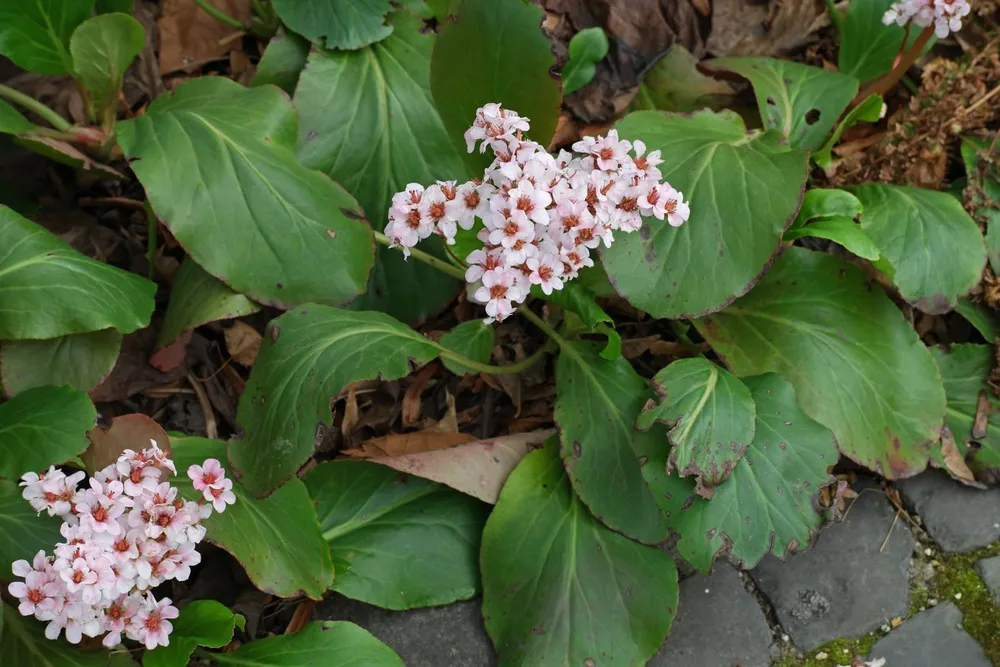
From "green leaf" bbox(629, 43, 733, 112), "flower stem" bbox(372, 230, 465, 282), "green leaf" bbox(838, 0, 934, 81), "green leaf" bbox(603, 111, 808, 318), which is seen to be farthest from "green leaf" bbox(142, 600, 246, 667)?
"green leaf" bbox(838, 0, 934, 81)

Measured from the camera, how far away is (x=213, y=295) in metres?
2.00

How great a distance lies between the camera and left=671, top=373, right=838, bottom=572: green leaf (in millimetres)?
1775

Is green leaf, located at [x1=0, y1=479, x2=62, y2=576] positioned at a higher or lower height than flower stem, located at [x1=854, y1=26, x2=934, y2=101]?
lower

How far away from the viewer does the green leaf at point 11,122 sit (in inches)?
76.8

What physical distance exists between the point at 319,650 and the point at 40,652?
22.0 inches

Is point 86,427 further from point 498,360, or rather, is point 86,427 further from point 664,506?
point 664,506

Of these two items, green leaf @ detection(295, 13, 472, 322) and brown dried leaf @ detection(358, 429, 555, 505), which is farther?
green leaf @ detection(295, 13, 472, 322)

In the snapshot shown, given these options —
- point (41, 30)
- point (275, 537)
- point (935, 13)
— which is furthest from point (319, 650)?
point (935, 13)

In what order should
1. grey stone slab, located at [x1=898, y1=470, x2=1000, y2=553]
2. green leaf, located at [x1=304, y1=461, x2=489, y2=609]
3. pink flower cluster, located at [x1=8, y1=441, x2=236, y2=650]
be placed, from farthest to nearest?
grey stone slab, located at [x1=898, y1=470, x2=1000, y2=553]
green leaf, located at [x1=304, y1=461, x2=489, y2=609]
pink flower cluster, located at [x1=8, y1=441, x2=236, y2=650]

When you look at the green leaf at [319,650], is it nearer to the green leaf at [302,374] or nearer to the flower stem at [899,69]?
the green leaf at [302,374]

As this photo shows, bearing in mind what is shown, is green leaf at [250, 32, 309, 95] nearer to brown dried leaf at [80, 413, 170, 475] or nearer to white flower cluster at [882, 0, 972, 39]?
brown dried leaf at [80, 413, 170, 475]

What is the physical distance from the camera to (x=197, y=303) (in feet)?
6.59

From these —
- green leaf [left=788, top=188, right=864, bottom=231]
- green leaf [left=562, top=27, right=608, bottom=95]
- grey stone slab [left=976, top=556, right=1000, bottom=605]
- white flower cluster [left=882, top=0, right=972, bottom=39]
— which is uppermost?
white flower cluster [left=882, top=0, right=972, bottom=39]

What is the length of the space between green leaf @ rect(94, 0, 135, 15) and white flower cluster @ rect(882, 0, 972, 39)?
1983 millimetres
